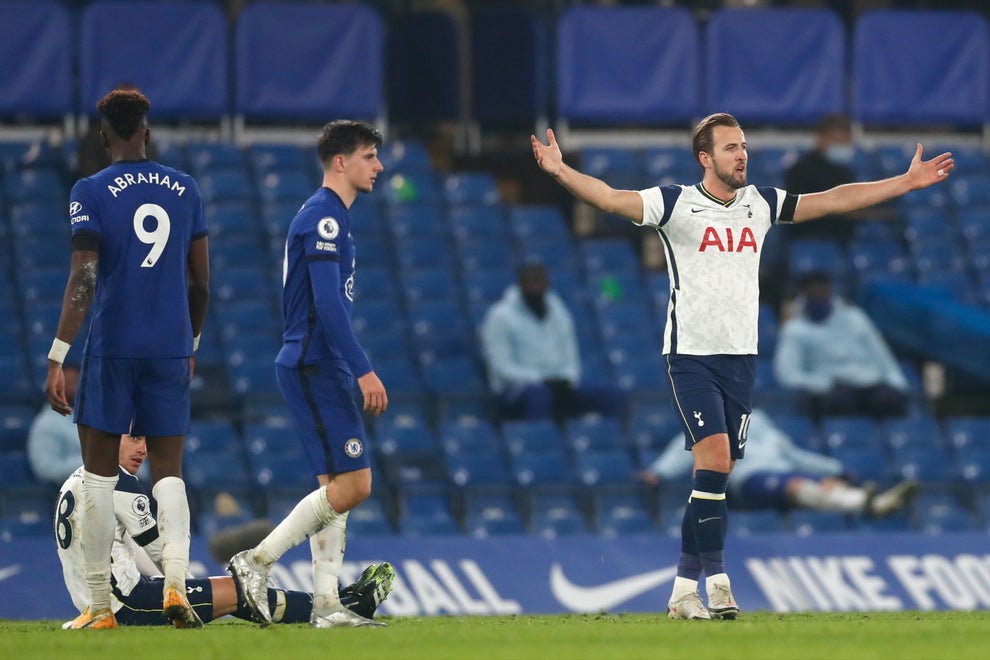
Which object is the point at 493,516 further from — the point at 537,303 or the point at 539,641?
the point at 539,641

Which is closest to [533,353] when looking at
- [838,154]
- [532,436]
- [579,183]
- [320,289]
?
[532,436]

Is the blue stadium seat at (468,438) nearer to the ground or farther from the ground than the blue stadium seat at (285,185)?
nearer to the ground

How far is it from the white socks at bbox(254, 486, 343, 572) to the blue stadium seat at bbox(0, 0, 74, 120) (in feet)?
33.5

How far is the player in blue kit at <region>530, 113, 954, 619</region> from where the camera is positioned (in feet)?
27.2

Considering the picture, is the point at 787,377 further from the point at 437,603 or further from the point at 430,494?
the point at 437,603

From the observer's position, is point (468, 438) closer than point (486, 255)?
Yes

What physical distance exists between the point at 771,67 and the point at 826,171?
232 cm

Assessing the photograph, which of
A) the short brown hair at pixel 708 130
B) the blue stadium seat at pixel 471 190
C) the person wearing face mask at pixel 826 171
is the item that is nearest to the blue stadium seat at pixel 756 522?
the person wearing face mask at pixel 826 171

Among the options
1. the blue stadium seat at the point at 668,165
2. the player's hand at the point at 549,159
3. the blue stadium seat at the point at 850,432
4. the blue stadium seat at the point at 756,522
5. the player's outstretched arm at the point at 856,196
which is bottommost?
the blue stadium seat at the point at 756,522

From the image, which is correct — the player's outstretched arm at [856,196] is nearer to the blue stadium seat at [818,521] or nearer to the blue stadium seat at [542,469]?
the blue stadium seat at [542,469]

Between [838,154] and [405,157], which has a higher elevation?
[405,157]

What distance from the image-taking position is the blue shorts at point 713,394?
27.2 ft

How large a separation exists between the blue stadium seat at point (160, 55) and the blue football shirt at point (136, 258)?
31.0 feet

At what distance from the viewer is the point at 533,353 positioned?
14.6m
